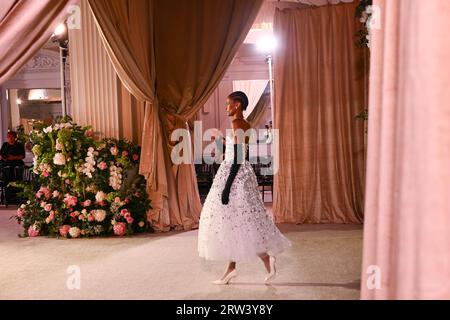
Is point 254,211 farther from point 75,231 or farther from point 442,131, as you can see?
point 75,231

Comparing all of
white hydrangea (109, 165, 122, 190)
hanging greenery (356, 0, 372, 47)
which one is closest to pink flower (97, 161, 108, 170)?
white hydrangea (109, 165, 122, 190)

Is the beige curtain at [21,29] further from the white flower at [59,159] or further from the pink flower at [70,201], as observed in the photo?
the pink flower at [70,201]

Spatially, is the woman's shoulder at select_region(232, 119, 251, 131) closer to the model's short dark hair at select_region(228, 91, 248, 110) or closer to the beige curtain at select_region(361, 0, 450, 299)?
the model's short dark hair at select_region(228, 91, 248, 110)

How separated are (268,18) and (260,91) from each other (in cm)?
376

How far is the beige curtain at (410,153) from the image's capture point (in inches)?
76.2

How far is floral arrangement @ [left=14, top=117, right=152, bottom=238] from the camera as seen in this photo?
5.71 meters

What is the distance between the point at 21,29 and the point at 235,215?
193 cm

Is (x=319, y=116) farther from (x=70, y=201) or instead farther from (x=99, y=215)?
(x=70, y=201)

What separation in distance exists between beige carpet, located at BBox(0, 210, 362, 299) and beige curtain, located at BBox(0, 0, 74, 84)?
1.84 m

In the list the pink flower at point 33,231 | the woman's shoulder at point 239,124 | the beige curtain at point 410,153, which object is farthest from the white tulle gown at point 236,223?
the pink flower at point 33,231

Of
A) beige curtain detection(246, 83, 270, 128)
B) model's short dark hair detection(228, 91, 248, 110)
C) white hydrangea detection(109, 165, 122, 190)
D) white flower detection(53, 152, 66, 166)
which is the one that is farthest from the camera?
beige curtain detection(246, 83, 270, 128)

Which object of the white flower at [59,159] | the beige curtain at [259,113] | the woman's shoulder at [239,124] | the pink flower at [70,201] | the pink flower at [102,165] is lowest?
the pink flower at [70,201]

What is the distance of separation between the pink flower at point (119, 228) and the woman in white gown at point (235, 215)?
228 cm
